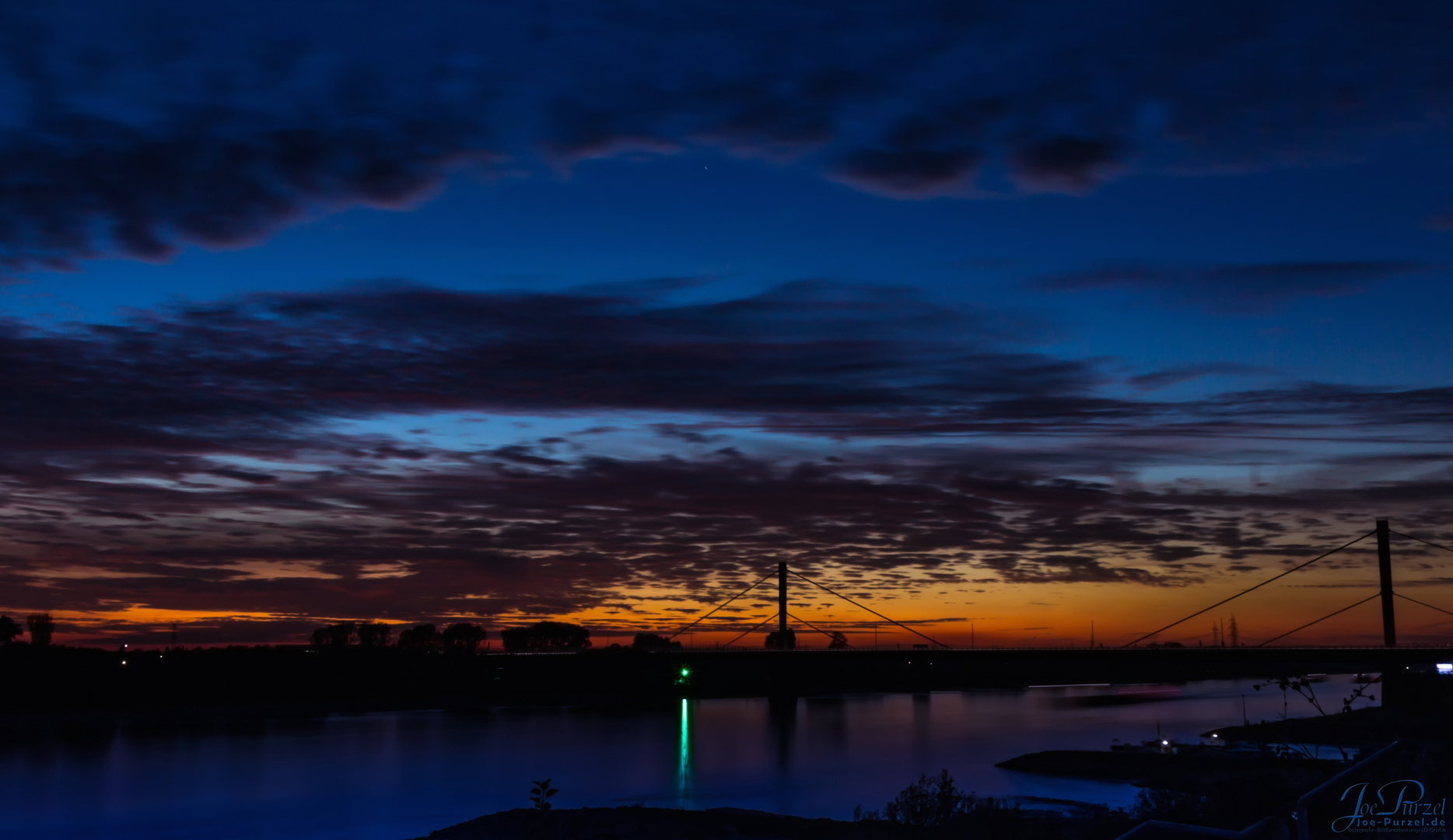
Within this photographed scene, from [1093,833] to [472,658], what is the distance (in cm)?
10348

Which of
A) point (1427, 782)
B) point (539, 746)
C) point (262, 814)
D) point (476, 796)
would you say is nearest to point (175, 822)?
point (262, 814)

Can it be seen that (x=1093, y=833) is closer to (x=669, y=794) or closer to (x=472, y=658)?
(x=669, y=794)

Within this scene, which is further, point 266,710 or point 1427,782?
point 266,710

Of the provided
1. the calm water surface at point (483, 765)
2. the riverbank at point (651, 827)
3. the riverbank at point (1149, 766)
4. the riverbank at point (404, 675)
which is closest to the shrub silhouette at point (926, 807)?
the riverbank at point (651, 827)

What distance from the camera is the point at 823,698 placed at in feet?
556

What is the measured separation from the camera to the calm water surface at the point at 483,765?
51.9m
